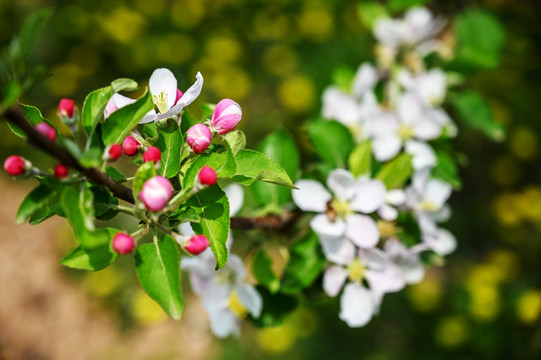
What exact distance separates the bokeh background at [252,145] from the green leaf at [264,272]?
1192 mm

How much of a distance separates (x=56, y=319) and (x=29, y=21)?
10.1 feet

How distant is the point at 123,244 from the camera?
0.80 meters

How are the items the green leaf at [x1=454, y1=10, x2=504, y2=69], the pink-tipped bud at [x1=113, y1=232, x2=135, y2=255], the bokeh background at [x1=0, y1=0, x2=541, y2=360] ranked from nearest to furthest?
1. the pink-tipped bud at [x1=113, y1=232, x2=135, y2=255]
2. the green leaf at [x1=454, y1=10, x2=504, y2=69]
3. the bokeh background at [x1=0, y1=0, x2=541, y2=360]

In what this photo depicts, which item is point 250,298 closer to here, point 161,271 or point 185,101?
point 161,271

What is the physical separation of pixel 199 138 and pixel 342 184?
0.47 m

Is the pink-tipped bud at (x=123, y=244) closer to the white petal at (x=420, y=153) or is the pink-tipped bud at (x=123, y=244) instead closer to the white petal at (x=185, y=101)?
the white petal at (x=185, y=101)

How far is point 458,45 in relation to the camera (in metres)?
2.03

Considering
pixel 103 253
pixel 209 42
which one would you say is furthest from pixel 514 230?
pixel 103 253

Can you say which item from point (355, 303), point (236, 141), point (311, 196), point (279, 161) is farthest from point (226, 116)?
point (355, 303)

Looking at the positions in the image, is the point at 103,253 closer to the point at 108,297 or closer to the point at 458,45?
the point at 458,45

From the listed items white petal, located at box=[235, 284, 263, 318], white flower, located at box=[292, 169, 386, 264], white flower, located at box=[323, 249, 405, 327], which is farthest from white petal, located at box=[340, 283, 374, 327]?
white petal, located at box=[235, 284, 263, 318]

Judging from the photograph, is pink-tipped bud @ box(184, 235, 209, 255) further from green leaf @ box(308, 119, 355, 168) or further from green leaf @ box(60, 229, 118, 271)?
green leaf @ box(308, 119, 355, 168)

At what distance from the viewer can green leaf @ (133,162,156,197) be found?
799mm

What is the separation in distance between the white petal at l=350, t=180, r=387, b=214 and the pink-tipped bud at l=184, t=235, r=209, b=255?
1.59ft
